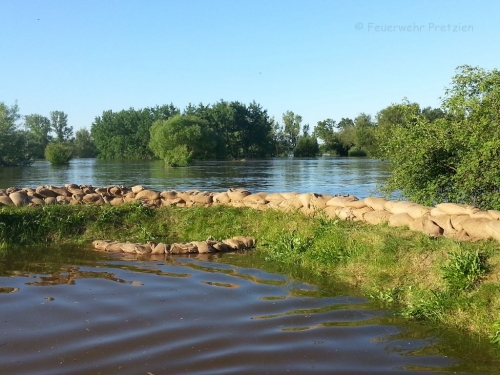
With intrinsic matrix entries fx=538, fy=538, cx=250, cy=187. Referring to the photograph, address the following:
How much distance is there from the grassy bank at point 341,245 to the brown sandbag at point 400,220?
27 centimetres

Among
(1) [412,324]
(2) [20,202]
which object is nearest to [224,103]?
(2) [20,202]

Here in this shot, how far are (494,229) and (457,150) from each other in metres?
3.71

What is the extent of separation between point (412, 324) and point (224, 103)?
9152 centimetres

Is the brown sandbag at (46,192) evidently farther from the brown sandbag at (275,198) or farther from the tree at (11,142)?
the tree at (11,142)

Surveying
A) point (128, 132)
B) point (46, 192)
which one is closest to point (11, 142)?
point (128, 132)

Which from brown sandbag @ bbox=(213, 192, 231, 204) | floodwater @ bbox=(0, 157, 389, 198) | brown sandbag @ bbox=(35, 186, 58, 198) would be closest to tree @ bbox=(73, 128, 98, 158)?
floodwater @ bbox=(0, 157, 389, 198)

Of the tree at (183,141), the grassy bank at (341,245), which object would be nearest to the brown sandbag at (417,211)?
the grassy bank at (341,245)

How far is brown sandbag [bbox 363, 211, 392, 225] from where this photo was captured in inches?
373

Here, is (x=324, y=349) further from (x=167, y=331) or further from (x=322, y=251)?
(x=322, y=251)

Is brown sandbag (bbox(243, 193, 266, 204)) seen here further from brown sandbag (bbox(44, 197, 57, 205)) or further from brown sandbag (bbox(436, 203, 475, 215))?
brown sandbag (bbox(44, 197, 57, 205))

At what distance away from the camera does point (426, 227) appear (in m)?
8.35

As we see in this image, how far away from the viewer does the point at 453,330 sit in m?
5.89

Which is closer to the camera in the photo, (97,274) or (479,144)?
(97,274)

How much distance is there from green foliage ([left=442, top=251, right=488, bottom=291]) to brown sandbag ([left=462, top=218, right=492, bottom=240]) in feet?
3.47
